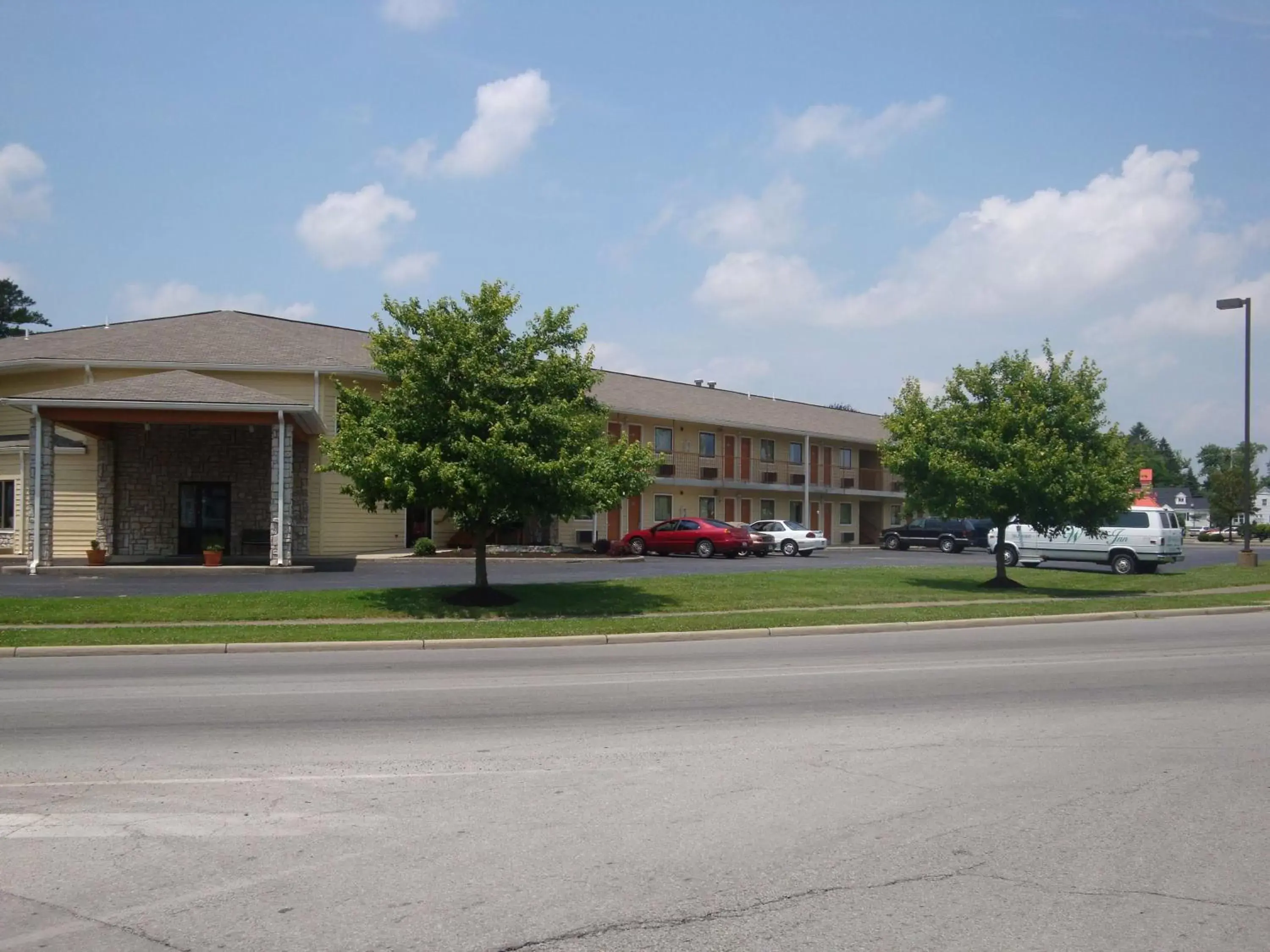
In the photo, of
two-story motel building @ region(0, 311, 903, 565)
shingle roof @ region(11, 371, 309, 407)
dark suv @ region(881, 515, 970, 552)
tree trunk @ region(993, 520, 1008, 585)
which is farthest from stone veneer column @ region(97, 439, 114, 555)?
dark suv @ region(881, 515, 970, 552)

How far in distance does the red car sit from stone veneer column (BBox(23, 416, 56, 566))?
18.4m

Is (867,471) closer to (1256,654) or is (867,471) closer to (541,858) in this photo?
(1256,654)

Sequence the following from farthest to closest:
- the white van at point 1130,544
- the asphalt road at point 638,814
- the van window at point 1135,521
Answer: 1. the van window at point 1135,521
2. the white van at point 1130,544
3. the asphalt road at point 638,814

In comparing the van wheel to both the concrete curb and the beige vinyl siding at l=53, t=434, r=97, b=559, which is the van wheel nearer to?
the concrete curb

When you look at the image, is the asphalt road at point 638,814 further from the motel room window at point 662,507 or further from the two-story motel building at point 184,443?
the motel room window at point 662,507

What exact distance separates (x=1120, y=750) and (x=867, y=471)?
164 ft

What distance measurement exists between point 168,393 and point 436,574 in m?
7.87

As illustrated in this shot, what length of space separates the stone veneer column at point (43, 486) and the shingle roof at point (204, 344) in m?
6.39

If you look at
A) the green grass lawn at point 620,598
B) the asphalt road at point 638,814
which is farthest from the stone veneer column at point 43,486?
the asphalt road at point 638,814

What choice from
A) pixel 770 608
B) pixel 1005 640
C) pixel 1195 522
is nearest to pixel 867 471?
pixel 770 608

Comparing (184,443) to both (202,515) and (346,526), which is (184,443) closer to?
(202,515)

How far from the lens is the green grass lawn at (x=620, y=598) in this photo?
62.5 ft

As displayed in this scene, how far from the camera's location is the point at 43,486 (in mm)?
26797

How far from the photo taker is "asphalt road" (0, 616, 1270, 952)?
5.05m
